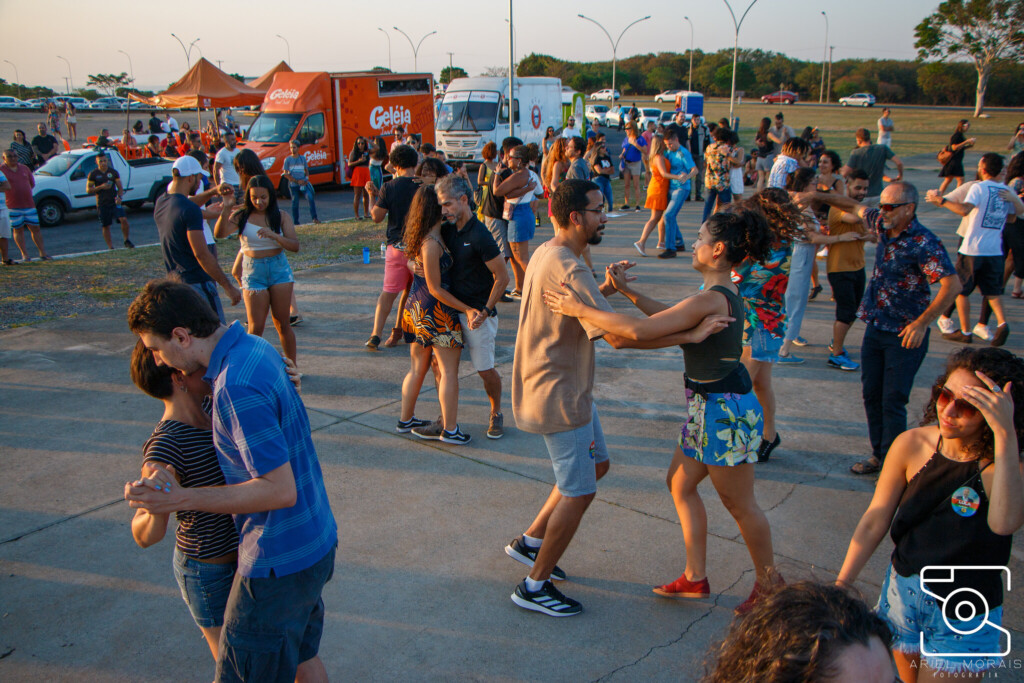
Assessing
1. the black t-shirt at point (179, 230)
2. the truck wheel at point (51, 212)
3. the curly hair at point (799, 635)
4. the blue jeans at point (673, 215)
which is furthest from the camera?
the truck wheel at point (51, 212)

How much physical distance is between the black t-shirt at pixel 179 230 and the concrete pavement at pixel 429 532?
120 cm

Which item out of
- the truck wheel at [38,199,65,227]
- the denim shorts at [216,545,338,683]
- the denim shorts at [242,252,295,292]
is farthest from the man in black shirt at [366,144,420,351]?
the truck wheel at [38,199,65,227]

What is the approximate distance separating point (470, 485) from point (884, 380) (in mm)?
2707

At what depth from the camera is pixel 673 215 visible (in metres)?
10.9

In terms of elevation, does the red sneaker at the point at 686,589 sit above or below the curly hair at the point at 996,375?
below

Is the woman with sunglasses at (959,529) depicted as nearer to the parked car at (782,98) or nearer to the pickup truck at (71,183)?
the pickup truck at (71,183)

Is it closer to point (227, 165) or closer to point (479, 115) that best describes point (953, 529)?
point (227, 165)

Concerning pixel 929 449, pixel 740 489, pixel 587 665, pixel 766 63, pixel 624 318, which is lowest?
pixel 587 665

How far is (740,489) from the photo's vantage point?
124 inches

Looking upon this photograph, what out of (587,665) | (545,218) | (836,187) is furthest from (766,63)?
(587,665)

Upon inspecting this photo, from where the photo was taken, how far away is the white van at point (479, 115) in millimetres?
23719

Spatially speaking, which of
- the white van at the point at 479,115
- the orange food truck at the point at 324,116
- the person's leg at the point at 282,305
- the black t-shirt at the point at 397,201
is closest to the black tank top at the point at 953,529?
the person's leg at the point at 282,305

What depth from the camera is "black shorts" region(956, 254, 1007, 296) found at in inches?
271

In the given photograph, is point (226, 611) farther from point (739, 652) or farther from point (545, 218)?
point (545, 218)
